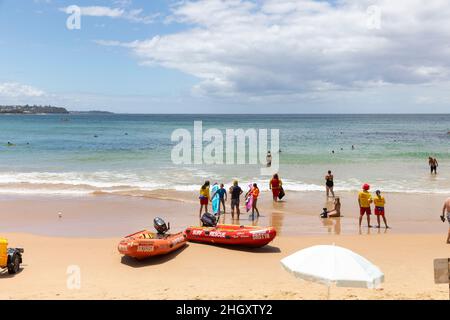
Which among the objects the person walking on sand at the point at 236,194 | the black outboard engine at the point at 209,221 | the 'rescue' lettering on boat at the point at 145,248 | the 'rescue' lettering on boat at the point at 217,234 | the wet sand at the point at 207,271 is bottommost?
the wet sand at the point at 207,271

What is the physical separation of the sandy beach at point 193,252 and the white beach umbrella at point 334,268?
73.9 inches

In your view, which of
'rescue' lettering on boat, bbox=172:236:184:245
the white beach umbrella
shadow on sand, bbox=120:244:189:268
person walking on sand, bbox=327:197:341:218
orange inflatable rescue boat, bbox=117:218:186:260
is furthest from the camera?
person walking on sand, bbox=327:197:341:218

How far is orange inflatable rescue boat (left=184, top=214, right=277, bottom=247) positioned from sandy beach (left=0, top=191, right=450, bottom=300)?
26 centimetres

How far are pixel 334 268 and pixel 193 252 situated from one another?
585 centimetres

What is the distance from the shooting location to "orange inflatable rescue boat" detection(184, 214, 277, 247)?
40.3ft

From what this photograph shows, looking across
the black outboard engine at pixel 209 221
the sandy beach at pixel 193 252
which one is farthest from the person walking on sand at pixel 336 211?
the black outboard engine at pixel 209 221

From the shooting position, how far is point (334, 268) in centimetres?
691

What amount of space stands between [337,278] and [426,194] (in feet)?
57.1

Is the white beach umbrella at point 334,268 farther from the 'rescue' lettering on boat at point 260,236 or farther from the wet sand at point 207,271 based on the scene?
the 'rescue' lettering on boat at point 260,236

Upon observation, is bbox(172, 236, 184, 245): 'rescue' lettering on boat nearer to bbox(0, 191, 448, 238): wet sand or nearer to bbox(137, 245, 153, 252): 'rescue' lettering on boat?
bbox(137, 245, 153, 252): 'rescue' lettering on boat

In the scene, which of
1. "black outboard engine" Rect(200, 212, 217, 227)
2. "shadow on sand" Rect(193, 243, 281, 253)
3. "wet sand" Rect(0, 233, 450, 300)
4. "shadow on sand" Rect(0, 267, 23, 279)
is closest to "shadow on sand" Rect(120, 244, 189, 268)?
"wet sand" Rect(0, 233, 450, 300)

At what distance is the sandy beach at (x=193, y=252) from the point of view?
361 inches
